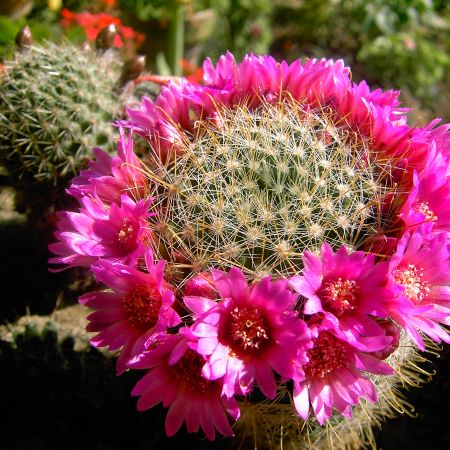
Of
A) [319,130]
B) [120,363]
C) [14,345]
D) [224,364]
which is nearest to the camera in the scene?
[224,364]

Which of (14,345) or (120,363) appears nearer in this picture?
(120,363)

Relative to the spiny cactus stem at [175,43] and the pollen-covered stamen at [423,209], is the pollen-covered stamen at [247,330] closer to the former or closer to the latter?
the pollen-covered stamen at [423,209]

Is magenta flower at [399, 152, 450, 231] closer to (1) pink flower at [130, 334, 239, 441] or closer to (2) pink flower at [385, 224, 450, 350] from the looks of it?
(2) pink flower at [385, 224, 450, 350]

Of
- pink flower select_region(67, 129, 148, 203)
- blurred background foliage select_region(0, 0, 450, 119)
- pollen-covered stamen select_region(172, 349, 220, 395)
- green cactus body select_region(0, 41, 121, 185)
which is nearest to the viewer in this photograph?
pollen-covered stamen select_region(172, 349, 220, 395)

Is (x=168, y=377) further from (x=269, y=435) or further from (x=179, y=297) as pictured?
(x=269, y=435)

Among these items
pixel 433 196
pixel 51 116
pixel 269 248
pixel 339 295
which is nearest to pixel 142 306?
pixel 269 248

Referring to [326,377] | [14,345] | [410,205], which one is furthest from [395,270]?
[14,345]

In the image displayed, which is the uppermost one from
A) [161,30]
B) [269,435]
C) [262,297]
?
[262,297]

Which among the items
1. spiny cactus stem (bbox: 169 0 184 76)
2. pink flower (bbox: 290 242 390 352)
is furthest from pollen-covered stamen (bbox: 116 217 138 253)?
spiny cactus stem (bbox: 169 0 184 76)
